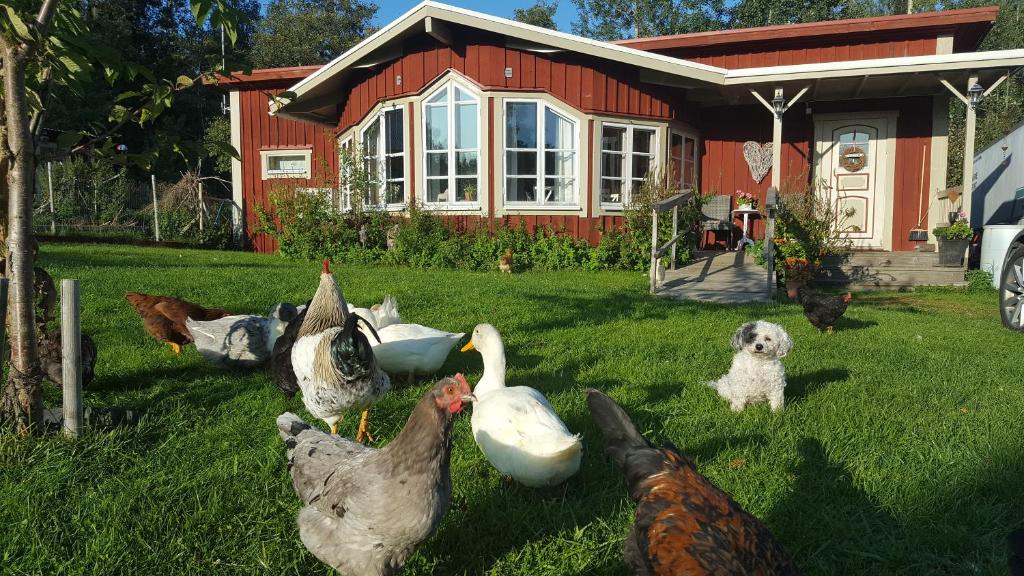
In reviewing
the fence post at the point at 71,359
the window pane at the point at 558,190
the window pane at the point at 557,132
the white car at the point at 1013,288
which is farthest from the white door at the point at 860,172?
the fence post at the point at 71,359

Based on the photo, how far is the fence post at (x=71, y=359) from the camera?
3.33 meters

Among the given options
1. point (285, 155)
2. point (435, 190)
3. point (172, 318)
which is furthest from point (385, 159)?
point (172, 318)

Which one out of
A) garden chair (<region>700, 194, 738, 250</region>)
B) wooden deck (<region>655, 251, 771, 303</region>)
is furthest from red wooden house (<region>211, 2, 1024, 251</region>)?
wooden deck (<region>655, 251, 771, 303</region>)

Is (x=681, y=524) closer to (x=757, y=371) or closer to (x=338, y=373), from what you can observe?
(x=338, y=373)

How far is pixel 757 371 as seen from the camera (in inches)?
166

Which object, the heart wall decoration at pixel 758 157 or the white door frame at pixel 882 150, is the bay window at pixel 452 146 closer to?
the heart wall decoration at pixel 758 157

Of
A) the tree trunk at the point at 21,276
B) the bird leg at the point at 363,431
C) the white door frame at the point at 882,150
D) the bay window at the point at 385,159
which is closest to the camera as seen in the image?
the tree trunk at the point at 21,276

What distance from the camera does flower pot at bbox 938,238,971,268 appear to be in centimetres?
1192

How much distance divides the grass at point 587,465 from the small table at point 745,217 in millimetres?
6707

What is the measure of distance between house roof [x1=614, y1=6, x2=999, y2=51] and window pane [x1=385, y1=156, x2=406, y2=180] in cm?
642

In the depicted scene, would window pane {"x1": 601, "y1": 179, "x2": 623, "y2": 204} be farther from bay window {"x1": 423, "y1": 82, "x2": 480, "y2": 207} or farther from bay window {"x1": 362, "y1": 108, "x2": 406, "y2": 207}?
bay window {"x1": 362, "y1": 108, "x2": 406, "y2": 207}

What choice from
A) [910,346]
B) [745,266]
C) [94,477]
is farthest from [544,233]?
[94,477]

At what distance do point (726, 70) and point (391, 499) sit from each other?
1223cm

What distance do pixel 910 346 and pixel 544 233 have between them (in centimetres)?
781
